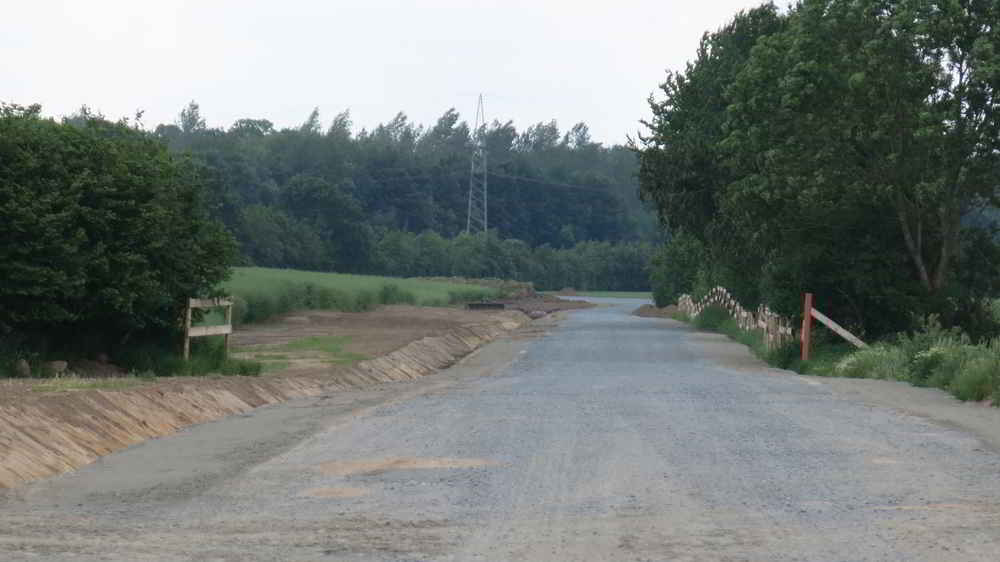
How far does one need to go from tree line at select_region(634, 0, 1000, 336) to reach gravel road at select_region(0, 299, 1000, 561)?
15182 mm

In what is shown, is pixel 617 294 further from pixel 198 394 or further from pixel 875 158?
pixel 198 394

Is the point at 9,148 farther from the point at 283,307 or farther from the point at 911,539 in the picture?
the point at 283,307

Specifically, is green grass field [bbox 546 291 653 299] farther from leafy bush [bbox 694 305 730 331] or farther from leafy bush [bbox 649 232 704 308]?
leafy bush [bbox 694 305 730 331]

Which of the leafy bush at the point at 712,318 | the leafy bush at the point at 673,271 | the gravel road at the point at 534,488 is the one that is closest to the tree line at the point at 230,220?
the gravel road at the point at 534,488

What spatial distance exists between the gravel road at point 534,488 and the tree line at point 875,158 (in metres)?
15.2

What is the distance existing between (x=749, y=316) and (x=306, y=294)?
1968cm

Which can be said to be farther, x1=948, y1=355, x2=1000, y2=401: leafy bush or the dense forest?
the dense forest

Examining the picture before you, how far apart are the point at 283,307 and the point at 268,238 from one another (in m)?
60.6

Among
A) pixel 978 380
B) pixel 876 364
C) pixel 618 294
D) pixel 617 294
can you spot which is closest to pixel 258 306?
pixel 876 364

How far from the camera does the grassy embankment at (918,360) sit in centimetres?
2181

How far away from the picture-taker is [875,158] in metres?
34.5

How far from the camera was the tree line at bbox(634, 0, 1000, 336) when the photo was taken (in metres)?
33.3

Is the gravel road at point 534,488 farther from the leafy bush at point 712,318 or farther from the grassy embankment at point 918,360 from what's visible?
the leafy bush at point 712,318

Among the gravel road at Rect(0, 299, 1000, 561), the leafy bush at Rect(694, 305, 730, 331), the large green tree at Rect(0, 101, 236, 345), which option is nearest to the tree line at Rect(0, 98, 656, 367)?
the large green tree at Rect(0, 101, 236, 345)
